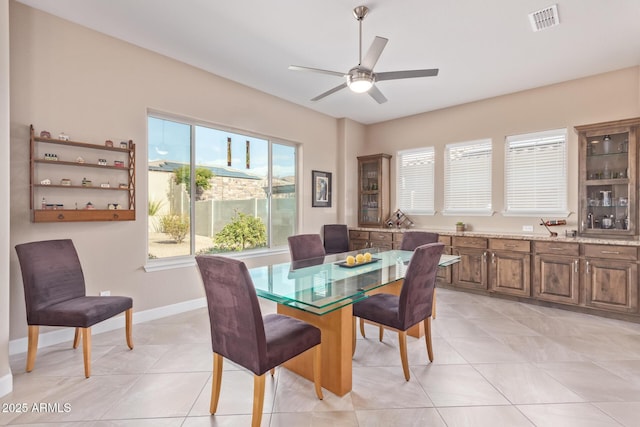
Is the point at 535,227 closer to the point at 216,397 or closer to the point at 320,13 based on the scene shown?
the point at 320,13

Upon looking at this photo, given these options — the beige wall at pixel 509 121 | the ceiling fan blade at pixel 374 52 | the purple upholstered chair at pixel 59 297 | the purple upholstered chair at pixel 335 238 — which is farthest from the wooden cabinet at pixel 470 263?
the purple upholstered chair at pixel 59 297

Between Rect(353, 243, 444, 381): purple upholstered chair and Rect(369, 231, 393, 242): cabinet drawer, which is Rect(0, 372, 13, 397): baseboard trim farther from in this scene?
Rect(369, 231, 393, 242): cabinet drawer

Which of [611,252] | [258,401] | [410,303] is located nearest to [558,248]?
[611,252]

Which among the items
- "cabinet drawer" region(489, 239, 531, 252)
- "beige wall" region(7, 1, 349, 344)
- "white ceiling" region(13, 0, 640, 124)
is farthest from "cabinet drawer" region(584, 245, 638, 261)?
"beige wall" region(7, 1, 349, 344)

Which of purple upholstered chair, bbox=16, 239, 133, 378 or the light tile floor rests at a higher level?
purple upholstered chair, bbox=16, 239, 133, 378

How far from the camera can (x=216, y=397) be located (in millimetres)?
1901

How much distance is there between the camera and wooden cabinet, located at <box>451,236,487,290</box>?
14.4 feet

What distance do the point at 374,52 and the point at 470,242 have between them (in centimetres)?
322

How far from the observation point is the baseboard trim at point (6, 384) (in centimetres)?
205

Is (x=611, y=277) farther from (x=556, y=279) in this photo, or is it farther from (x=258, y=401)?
(x=258, y=401)

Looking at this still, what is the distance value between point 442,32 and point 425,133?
261 cm

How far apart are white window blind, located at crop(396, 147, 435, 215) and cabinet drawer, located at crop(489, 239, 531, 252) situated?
4.31 feet

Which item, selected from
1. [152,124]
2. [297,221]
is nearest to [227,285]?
[152,124]

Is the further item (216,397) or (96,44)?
(96,44)
